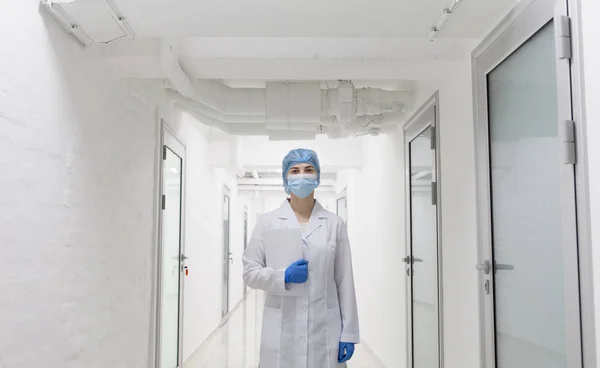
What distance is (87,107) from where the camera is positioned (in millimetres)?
2422

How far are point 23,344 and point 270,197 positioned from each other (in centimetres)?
1313

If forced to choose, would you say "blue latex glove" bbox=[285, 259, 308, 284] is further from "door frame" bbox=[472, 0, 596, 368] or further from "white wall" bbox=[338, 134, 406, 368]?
"white wall" bbox=[338, 134, 406, 368]

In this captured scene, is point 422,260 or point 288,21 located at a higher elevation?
point 288,21

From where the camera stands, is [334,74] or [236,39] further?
[334,74]

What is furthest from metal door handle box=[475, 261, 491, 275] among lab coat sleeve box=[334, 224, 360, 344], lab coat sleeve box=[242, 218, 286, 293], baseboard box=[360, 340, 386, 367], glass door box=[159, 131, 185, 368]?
baseboard box=[360, 340, 386, 367]

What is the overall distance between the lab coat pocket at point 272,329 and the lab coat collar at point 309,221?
0.40 m

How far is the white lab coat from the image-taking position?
7.88 ft

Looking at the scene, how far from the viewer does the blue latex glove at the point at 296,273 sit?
92.9 inches

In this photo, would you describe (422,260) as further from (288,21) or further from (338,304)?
(288,21)

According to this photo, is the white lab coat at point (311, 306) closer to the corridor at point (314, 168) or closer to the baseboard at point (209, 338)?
the corridor at point (314, 168)

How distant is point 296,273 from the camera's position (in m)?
2.36

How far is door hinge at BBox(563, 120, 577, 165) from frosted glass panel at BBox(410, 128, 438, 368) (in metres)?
1.73

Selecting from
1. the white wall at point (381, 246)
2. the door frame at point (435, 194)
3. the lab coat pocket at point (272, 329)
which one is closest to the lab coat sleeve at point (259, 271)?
the lab coat pocket at point (272, 329)

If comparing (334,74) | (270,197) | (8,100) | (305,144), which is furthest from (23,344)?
(270,197)
